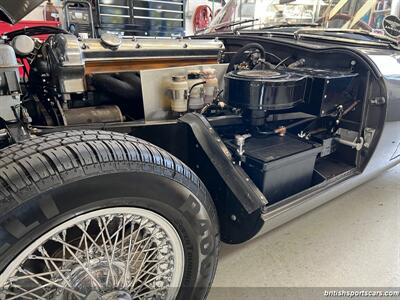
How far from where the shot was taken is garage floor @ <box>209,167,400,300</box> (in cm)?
132

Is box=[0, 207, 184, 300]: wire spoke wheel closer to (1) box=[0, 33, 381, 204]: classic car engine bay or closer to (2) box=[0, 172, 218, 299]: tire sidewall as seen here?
(2) box=[0, 172, 218, 299]: tire sidewall

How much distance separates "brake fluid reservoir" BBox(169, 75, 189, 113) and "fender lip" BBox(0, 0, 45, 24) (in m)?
0.58

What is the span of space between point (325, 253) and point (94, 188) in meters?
1.24

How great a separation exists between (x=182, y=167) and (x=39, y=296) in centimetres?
50

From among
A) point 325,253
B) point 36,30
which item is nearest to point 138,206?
point 325,253

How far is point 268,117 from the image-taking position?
154 centimetres

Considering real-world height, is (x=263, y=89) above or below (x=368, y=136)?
above

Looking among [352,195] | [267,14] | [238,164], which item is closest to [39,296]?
[238,164]

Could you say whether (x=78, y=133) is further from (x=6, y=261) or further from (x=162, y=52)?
(x=162, y=52)

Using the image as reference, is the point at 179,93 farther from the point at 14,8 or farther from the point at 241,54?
the point at 14,8

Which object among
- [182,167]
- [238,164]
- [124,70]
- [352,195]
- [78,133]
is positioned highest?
[124,70]

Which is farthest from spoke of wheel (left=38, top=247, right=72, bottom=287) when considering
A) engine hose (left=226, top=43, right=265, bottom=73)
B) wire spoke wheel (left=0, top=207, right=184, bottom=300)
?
engine hose (left=226, top=43, right=265, bottom=73)

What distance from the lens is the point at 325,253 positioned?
149 cm

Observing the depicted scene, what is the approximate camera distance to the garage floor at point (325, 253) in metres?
1.32
